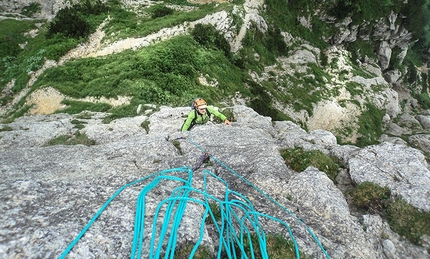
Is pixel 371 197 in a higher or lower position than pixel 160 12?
lower

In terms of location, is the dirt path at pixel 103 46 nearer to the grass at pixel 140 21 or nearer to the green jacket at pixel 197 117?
the grass at pixel 140 21

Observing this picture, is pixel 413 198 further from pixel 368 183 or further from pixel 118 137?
pixel 118 137

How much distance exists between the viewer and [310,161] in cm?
1139

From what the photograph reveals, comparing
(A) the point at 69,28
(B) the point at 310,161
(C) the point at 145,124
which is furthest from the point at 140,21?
(B) the point at 310,161

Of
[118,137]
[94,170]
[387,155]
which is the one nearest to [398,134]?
[387,155]

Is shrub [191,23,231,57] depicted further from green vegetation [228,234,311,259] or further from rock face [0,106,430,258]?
green vegetation [228,234,311,259]

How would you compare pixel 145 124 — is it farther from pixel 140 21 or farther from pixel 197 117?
pixel 140 21

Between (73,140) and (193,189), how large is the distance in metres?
10.6

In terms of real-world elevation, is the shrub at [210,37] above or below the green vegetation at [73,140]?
above

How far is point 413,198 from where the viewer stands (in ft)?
29.0

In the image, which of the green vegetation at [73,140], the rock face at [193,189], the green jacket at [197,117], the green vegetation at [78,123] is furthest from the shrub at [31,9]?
the green jacket at [197,117]

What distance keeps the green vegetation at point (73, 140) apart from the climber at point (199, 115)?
5.49 meters

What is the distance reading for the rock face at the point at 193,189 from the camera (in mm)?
6344

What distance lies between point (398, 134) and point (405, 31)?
36093 millimetres
